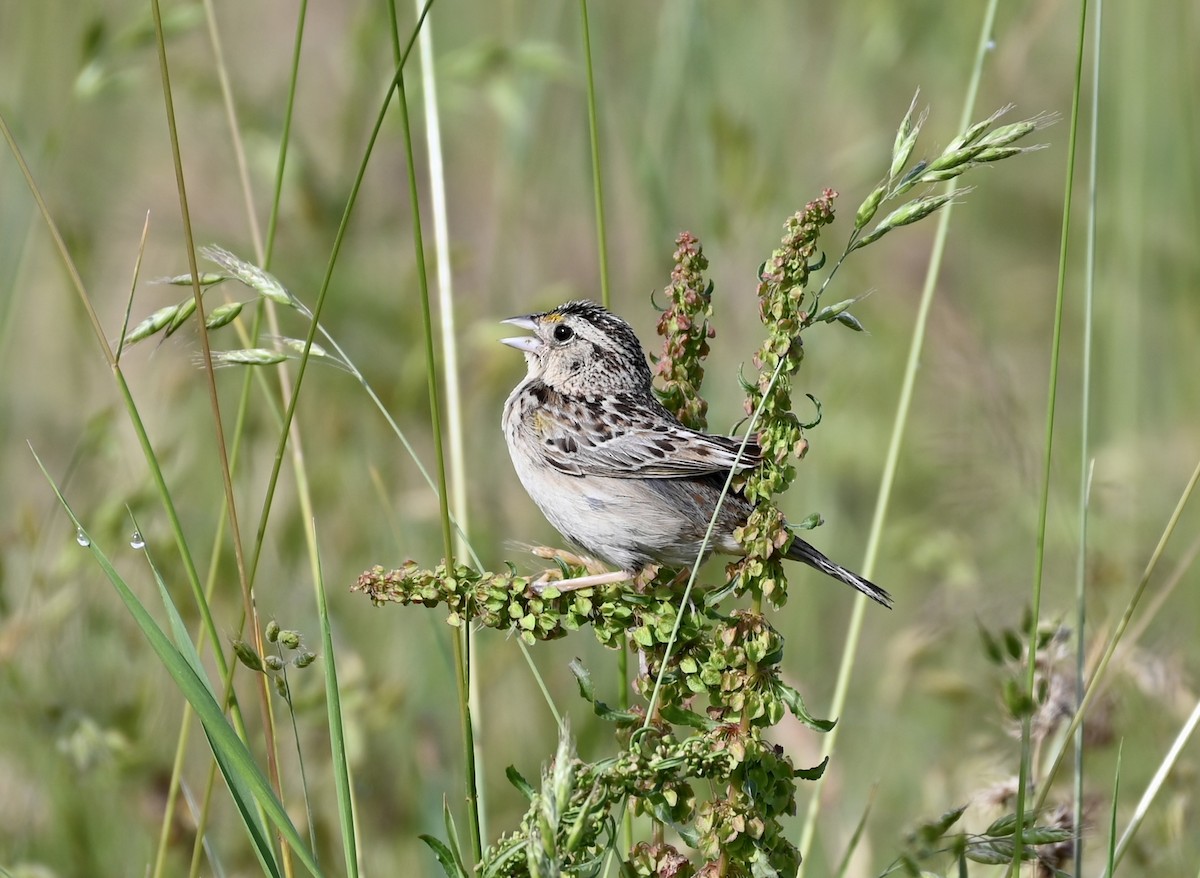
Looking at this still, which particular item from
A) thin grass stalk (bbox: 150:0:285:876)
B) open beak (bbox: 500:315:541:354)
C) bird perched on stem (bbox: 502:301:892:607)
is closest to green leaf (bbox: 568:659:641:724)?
thin grass stalk (bbox: 150:0:285:876)

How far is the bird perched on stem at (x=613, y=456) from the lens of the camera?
3146mm

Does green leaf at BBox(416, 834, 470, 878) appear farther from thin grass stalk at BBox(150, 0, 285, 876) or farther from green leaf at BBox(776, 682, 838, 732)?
green leaf at BBox(776, 682, 838, 732)

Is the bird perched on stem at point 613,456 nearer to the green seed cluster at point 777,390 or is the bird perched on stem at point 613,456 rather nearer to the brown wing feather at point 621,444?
the brown wing feather at point 621,444

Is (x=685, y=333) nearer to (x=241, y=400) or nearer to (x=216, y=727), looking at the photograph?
(x=241, y=400)

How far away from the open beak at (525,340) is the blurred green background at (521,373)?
0.79 feet

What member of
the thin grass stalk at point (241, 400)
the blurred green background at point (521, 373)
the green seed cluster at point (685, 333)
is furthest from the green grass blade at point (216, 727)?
the green seed cluster at point (685, 333)

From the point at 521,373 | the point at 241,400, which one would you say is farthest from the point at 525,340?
the point at 241,400

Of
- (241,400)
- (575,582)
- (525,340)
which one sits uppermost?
(241,400)

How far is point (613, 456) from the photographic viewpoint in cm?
349

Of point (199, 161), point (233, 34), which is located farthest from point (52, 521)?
point (233, 34)

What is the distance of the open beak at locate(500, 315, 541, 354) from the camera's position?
377 cm

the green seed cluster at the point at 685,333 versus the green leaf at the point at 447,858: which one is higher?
the green seed cluster at the point at 685,333

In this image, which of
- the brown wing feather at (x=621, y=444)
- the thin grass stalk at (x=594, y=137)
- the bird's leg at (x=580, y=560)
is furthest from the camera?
the brown wing feather at (x=621, y=444)

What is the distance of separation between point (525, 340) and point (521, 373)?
0.99m
